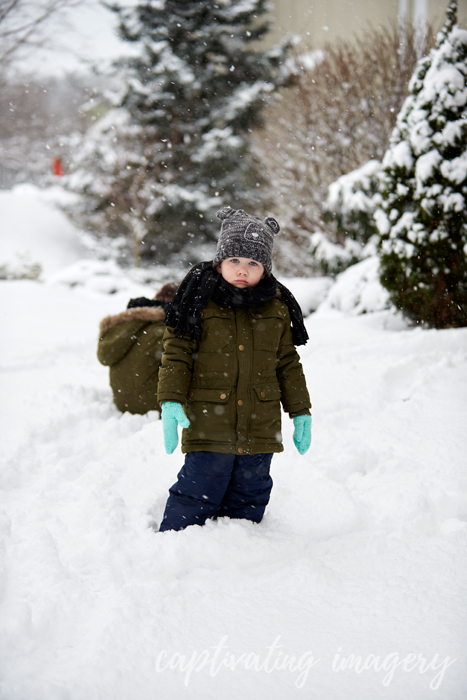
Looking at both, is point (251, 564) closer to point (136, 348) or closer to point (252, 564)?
point (252, 564)

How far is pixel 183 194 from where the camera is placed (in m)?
11.9

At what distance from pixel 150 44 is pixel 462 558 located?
1343cm

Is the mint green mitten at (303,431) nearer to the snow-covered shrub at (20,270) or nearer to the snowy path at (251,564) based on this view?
the snowy path at (251,564)

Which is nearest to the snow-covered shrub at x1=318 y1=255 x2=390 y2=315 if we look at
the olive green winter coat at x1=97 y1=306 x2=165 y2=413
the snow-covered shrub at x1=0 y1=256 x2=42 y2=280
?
the olive green winter coat at x1=97 y1=306 x2=165 y2=413

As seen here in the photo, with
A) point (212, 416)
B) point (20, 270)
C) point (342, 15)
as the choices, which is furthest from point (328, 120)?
point (212, 416)

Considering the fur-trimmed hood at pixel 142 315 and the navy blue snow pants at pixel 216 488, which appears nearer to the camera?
the navy blue snow pants at pixel 216 488

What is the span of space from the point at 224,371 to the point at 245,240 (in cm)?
55

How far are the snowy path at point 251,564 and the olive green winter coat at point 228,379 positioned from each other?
1.36 feet

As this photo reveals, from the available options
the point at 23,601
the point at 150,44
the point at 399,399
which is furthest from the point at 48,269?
the point at 23,601

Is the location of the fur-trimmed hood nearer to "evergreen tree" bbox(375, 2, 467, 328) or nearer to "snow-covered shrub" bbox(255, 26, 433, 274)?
"evergreen tree" bbox(375, 2, 467, 328)

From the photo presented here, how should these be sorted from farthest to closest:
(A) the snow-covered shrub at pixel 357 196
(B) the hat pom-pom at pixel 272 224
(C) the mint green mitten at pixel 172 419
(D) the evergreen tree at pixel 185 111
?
(D) the evergreen tree at pixel 185 111
(A) the snow-covered shrub at pixel 357 196
(B) the hat pom-pom at pixel 272 224
(C) the mint green mitten at pixel 172 419

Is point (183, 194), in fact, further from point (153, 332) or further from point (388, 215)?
point (153, 332)

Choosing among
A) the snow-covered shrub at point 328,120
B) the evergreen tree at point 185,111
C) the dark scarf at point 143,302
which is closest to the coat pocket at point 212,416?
the dark scarf at point 143,302

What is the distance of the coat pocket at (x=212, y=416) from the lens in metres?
1.98
